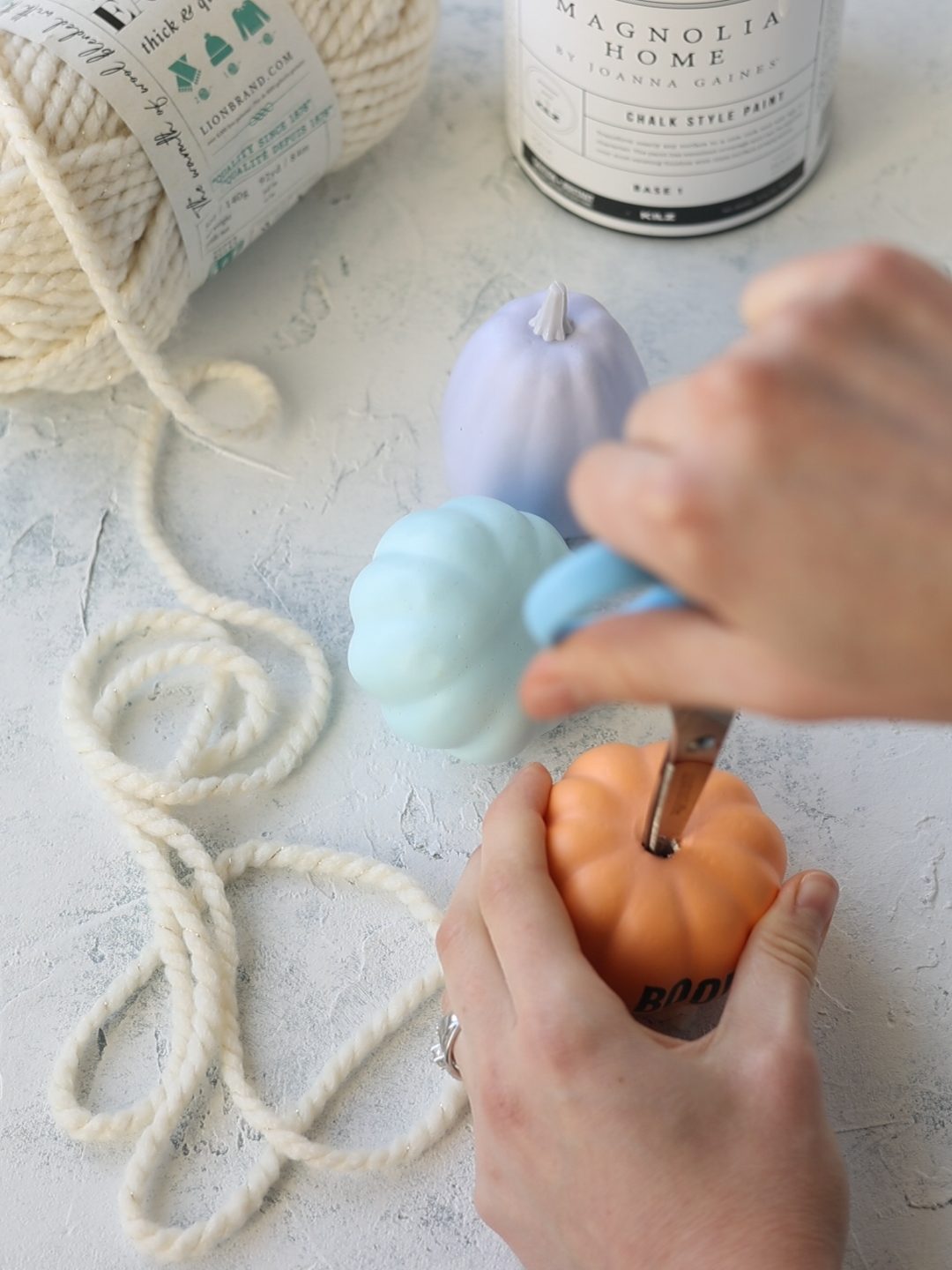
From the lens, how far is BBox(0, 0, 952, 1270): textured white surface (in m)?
0.61

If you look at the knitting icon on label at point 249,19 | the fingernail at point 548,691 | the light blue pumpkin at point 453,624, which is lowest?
the light blue pumpkin at point 453,624

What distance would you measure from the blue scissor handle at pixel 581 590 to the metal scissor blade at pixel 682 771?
10cm

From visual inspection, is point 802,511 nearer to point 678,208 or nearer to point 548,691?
point 548,691

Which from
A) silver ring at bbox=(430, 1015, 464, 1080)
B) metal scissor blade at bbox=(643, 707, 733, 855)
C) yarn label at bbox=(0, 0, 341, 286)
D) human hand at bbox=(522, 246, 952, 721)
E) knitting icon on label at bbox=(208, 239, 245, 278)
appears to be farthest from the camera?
knitting icon on label at bbox=(208, 239, 245, 278)

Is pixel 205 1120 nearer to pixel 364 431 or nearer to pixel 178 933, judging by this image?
pixel 178 933

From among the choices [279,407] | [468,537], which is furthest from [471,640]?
[279,407]

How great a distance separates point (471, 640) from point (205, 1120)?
27 cm

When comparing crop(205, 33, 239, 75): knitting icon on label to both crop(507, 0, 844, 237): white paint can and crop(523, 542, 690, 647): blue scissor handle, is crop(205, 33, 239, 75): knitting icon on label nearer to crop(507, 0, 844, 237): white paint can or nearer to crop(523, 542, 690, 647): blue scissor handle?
crop(507, 0, 844, 237): white paint can

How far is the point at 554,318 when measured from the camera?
27.8 inches

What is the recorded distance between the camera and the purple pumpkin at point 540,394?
71 cm

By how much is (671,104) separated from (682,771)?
0.46 meters

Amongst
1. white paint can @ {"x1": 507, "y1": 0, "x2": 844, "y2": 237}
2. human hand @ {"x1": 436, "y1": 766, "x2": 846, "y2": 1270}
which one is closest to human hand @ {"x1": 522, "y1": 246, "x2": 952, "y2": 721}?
human hand @ {"x1": 436, "y1": 766, "x2": 846, "y2": 1270}

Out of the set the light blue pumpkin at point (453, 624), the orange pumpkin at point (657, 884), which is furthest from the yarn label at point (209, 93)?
the orange pumpkin at point (657, 884)

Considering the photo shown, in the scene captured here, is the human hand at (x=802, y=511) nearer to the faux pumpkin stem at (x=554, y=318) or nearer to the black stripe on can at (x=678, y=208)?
the faux pumpkin stem at (x=554, y=318)
